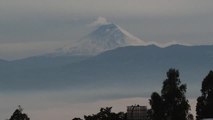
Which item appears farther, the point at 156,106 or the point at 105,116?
the point at 105,116

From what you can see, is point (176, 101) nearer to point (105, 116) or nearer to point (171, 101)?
point (171, 101)

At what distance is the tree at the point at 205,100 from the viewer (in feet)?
489

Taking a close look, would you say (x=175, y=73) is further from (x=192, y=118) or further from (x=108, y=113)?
(x=108, y=113)

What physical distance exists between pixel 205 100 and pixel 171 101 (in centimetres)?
650

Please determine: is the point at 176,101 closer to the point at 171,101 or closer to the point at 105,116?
the point at 171,101

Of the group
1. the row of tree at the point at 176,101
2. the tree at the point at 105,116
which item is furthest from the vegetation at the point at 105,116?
the row of tree at the point at 176,101

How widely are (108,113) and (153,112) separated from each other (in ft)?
65.5

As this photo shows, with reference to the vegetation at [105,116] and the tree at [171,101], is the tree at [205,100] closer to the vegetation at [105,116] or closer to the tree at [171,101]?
the tree at [171,101]

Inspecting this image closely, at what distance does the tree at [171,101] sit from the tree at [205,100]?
15.1 ft

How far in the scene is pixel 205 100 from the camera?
15025cm

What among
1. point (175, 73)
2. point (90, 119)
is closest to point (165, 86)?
point (175, 73)

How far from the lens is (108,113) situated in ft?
561

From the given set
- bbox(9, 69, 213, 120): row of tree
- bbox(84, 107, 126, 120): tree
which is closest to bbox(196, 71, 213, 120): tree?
bbox(9, 69, 213, 120): row of tree

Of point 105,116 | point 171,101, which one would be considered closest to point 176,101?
point 171,101
